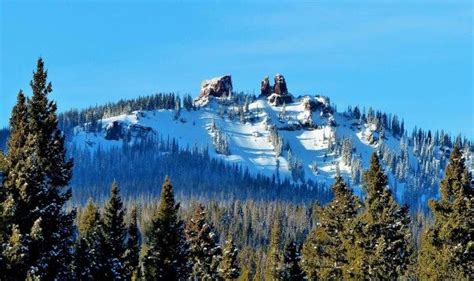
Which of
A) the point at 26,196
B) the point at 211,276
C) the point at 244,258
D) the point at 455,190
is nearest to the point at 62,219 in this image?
Answer: the point at 26,196

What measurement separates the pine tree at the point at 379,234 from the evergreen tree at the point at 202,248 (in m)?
12.3

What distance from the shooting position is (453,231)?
52438 millimetres

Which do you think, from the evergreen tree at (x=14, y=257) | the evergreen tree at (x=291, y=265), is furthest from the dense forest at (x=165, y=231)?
the evergreen tree at (x=291, y=265)

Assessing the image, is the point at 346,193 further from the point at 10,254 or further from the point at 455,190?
the point at 10,254

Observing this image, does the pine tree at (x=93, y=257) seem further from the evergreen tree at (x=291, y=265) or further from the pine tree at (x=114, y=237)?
the evergreen tree at (x=291, y=265)

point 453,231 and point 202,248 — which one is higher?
point 453,231

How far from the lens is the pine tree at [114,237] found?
195ft

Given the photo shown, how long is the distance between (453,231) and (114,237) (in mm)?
24850

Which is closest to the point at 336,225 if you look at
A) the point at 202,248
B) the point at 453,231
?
the point at 453,231

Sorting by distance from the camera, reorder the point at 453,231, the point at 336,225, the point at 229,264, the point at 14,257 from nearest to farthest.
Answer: the point at 14,257 → the point at 453,231 → the point at 336,225 → the point at 229,264

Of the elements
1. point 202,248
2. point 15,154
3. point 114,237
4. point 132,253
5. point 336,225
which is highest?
point 15,154

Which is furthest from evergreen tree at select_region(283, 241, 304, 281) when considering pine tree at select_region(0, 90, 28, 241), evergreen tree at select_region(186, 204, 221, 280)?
pine tree at select_region(0, 90, 28, 241)

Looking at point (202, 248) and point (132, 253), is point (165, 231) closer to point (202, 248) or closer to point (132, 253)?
point (202, 248)

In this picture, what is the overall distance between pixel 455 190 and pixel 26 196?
90.6ft
